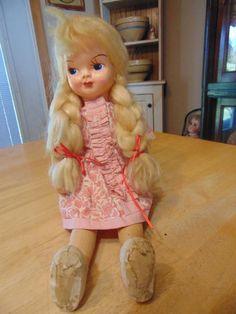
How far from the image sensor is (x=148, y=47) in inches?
62.6

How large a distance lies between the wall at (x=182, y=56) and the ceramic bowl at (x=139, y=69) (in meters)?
0.20

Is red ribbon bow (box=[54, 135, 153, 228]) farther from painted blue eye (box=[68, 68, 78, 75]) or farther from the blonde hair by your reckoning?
painted blue eye (box=[68, 68, 78, 75])

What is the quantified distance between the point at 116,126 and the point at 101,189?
0.11 metres

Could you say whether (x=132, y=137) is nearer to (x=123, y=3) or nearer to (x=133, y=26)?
(x=133, y=26)

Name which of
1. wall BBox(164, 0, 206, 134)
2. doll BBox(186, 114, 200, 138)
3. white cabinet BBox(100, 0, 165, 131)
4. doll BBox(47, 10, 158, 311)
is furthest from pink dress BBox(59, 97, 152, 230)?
wall BBox(164, 0, 206, 134)

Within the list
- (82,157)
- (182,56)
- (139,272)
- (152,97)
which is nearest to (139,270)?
(139,272)

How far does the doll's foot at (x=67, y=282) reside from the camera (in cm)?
25

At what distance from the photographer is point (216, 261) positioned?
0.32 metres

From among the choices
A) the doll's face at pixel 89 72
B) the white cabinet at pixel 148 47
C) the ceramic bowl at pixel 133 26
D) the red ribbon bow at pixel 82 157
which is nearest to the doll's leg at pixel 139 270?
the red ribbon bow at pixel 82 157

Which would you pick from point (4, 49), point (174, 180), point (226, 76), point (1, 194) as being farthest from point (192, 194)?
point (4, 49)

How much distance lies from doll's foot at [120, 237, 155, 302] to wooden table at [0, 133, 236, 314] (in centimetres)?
2

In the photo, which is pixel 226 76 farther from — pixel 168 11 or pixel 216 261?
pixel 216 261

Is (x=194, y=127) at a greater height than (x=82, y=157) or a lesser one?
lesser

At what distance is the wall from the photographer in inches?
57.0
